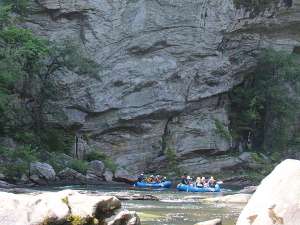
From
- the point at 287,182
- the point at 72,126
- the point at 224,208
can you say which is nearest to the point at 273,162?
the point at 72,126

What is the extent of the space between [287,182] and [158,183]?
24.8m

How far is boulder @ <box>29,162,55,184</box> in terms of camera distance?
29602mm

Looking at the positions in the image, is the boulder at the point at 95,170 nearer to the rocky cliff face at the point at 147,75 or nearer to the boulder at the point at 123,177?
the boulder at the point at 123,177

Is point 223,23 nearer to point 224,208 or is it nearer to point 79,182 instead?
point 79,182

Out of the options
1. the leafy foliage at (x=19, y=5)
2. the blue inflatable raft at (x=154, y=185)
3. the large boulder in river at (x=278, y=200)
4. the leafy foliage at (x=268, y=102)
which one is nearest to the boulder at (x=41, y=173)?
the blue inflatable raft at (x=154, y=185)

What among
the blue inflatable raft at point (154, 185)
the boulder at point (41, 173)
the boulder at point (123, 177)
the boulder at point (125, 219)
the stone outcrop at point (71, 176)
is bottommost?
the boulder at point (123, 177)

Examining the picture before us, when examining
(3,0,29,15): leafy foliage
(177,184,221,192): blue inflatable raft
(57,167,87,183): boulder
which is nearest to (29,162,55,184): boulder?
(57,167,87,183): boulder

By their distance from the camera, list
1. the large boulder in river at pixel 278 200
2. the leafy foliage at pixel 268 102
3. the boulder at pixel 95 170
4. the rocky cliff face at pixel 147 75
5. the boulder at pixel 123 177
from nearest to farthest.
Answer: the large boulder in river at pixel 278 200 < the boulder at pixel 95 170 < the boulder at pixel 123 177 < the rocky cliff face at pixel 147 75 < the leafy foliage at pixel 268 102

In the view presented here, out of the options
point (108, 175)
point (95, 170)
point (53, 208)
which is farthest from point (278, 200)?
point (95, 170)

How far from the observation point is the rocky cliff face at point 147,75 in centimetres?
3959

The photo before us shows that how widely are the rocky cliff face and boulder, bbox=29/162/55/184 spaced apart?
23.9ft

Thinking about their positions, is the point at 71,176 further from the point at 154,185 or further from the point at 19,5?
the point at 19,5

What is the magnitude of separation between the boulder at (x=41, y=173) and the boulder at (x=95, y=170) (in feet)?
9.61

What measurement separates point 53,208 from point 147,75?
1269 inches
